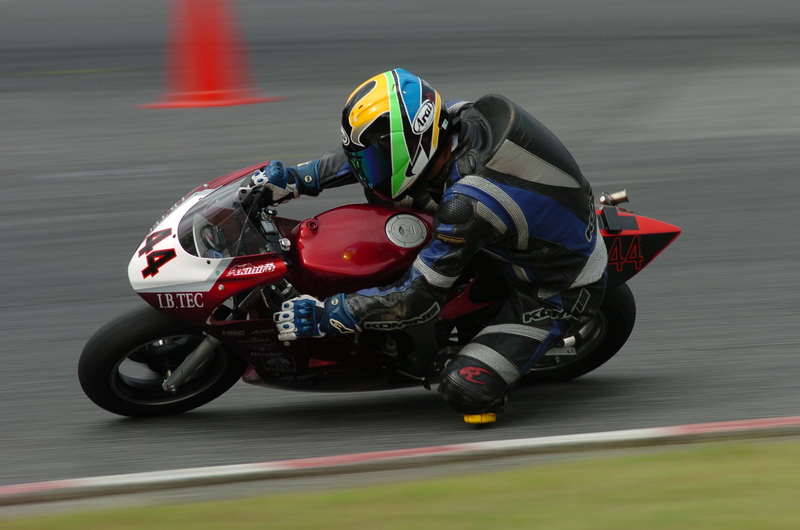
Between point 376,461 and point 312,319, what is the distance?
0.66 meters

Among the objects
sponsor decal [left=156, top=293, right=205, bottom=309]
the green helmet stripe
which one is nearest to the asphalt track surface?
sponsor decal [left=156, top=293, right=205, bottom=309]

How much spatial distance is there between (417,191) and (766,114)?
5985mm

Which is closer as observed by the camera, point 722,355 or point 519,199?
point 519,199

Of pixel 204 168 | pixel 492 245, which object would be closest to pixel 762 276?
pixel 492 245

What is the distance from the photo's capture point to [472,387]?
4285mm

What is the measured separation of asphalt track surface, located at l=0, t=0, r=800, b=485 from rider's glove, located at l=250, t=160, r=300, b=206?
100 centimetres

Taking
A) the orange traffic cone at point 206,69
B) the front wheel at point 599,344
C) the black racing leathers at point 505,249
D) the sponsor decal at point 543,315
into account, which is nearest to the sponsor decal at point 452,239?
the black racing leathers at point 505,249

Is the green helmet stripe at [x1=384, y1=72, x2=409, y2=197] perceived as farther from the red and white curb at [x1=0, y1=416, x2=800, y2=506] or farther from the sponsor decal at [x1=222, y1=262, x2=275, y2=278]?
the red and white curb at [x1=0, y1=416, x2=800, y2=506]

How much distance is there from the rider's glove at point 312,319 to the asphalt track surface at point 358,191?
521 mm

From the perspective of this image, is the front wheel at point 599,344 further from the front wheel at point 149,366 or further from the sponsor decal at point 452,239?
the front wheel at point 149,366

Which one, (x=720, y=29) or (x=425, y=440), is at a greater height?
(x=720, y=29)

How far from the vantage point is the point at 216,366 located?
4.53 meters

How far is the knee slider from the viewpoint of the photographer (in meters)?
4.29

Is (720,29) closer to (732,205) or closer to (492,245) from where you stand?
(732,205)
